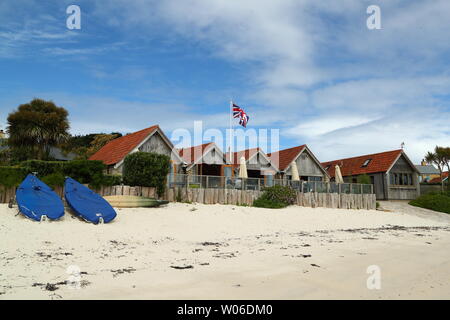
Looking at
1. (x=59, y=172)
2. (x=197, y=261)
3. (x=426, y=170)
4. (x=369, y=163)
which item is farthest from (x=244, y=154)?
(x=426, y=170)

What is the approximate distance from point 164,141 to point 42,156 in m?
9.49

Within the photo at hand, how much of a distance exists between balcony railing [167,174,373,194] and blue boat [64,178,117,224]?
5737 millimetres

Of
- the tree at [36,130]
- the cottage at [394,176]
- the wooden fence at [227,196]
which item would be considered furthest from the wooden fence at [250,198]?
the tree at [36,130]

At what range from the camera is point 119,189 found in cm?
1517

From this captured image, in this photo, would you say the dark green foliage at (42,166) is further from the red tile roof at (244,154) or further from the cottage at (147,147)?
the red tile roof at (244,154)

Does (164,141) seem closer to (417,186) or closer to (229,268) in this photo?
(229,268)

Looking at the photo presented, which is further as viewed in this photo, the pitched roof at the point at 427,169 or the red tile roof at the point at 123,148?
the pitched roof at the point at 427,169

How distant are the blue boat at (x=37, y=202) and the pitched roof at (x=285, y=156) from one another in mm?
20862

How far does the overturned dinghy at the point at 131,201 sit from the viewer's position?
46.4ft

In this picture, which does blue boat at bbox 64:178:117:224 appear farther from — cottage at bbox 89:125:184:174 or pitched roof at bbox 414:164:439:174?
pitched roof at bbox 414:164:439:174

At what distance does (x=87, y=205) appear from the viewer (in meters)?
11.7

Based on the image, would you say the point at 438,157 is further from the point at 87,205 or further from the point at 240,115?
the point at 87,205

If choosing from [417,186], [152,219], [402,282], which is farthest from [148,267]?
[417,186]
